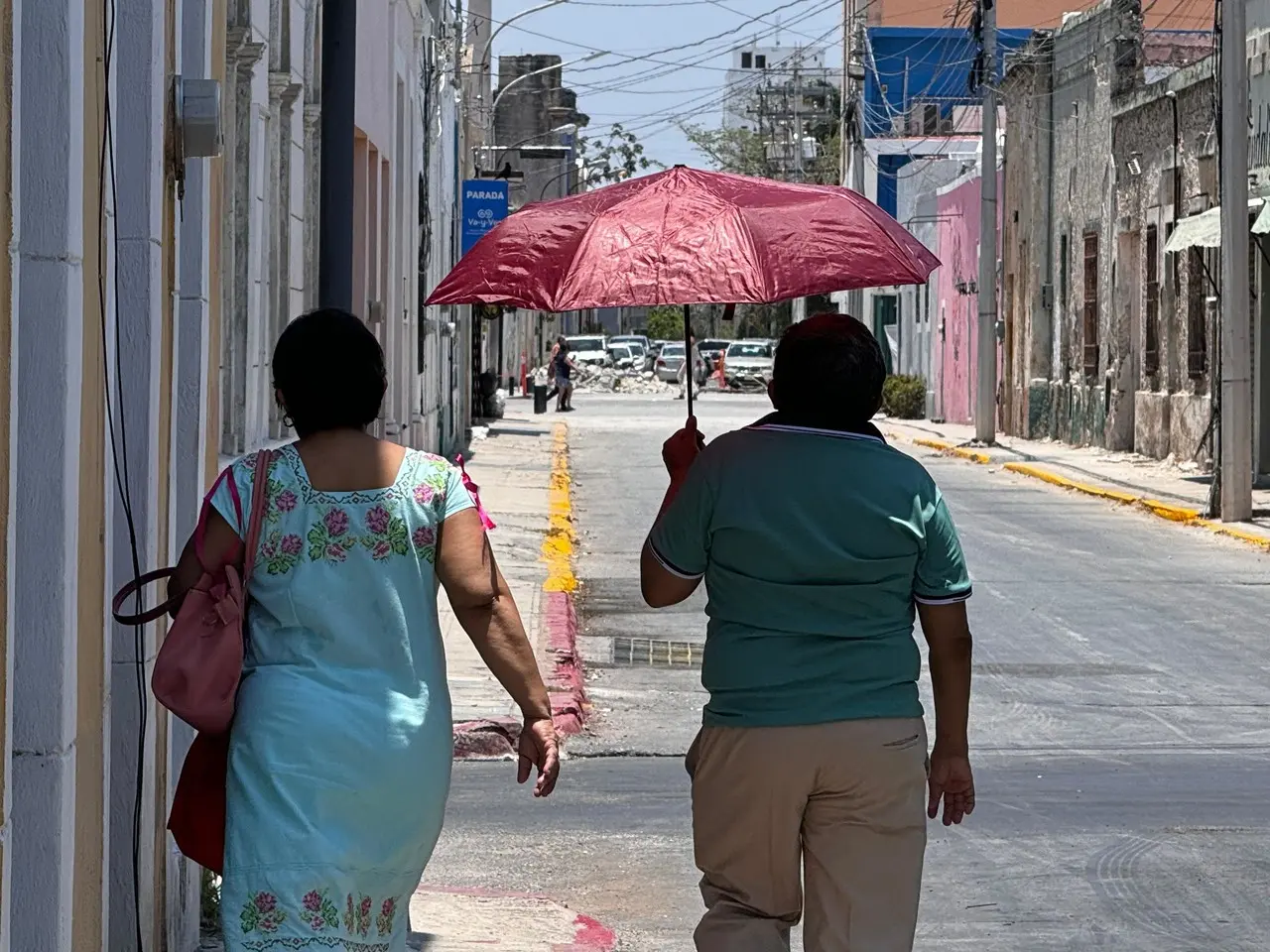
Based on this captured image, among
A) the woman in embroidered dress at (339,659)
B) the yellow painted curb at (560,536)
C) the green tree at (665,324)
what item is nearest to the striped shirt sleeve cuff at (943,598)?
the woman in embroidered dress at (339,659)

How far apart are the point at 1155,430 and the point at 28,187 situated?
26618 millimetres

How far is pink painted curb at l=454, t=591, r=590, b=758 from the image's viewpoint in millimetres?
9766

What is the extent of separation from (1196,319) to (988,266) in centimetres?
876

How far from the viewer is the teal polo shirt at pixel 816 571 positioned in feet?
14.9

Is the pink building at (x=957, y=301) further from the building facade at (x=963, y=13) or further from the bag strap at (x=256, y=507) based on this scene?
the bag strap at (x=256, y=507)

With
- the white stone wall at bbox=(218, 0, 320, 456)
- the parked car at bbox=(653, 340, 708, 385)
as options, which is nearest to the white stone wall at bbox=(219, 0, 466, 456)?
the white stone wall at bbox=(218, 0, 320, 456)

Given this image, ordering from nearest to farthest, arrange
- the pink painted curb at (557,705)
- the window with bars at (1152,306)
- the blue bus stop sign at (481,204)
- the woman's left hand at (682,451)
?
the woman's left hand at (682,451), the pink painted curb at (557,705), the window with bars at (1152,306), the blue bus stop sign at (481,204)

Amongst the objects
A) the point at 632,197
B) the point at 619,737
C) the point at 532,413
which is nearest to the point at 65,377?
the point at 632,197

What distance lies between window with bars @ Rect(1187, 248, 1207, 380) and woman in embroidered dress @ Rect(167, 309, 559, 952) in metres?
23.8

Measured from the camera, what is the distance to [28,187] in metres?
4.13

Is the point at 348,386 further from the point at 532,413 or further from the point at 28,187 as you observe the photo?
the point at 532,413

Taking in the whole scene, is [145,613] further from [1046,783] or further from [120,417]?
[1046,783]

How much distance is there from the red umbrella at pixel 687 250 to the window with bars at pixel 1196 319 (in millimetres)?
22172

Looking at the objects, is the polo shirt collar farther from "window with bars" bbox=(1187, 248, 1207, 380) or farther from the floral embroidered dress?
"window with bars" bbox=(1187, 248, 1207, 380)
